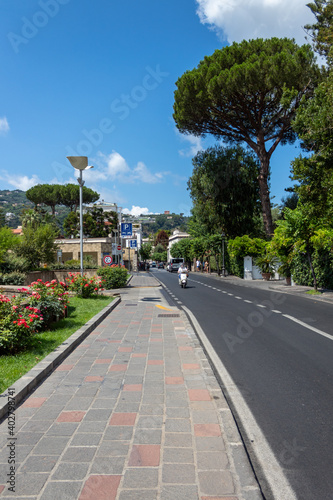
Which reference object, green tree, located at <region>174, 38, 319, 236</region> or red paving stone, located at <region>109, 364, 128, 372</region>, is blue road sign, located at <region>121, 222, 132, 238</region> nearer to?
green tree, located at <region>174, 38, 319, 236</region>

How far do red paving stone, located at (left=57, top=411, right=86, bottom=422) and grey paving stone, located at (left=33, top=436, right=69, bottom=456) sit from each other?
1.34 ft

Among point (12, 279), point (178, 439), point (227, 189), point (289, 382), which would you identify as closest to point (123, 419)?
point (178, 439)

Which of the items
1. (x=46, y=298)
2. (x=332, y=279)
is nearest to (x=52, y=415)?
(x=46, y=298)

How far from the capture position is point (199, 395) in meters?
4.66

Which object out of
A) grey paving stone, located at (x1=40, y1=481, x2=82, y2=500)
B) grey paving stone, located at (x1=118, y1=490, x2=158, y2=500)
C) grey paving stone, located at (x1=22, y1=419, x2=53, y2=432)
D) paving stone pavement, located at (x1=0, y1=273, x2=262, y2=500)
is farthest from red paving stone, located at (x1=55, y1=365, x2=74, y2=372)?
grey paving stone, located at (x1=118, y1=490, x2=158, y2=500)

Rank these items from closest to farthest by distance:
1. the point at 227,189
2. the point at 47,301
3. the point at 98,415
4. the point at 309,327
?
the point at 98,415
the point at 47,301
the point at 309,327
the point at 227,189

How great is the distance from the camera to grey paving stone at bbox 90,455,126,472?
2963 mm

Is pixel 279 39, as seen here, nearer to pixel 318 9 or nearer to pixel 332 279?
pixel 318 9

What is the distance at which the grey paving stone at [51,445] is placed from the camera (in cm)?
329

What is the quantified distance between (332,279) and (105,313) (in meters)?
13.0

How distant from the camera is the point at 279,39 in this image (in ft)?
96.6

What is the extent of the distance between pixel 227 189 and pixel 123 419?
33.0 m

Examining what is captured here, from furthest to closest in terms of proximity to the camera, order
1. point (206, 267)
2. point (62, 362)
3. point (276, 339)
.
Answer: point (206, 267)
point (276, 339)
point (62, 362)

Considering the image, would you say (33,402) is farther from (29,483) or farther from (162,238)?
(162,238)
